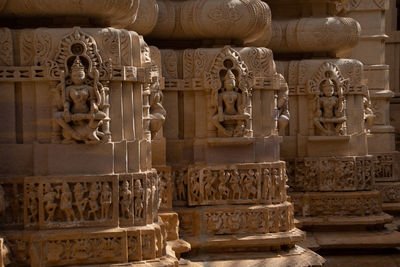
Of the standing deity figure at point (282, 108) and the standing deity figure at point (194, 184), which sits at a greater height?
the standing deity figure at point (282, 108)

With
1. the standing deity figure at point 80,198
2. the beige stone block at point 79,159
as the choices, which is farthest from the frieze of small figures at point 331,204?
the standing deity figure at point 80,198

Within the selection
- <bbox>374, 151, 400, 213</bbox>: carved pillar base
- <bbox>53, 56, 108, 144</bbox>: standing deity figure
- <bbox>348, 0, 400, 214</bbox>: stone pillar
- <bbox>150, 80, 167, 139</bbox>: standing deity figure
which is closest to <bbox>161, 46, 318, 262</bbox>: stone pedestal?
<bbox>150, 80, 167, 139</bbox>: standing deity figure

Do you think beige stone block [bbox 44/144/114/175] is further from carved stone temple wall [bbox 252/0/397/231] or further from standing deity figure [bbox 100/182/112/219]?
carved stone temple wall [bbox 252/0/397/231]

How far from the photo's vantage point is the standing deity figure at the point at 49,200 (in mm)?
9398

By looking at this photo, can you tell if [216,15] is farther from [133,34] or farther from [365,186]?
[365,186]

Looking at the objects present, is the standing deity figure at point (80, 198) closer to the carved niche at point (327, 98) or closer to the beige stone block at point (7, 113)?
the beige stone block at point (7, 113)

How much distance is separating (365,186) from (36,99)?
8501 mm

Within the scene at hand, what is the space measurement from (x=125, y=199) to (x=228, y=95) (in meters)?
3.13

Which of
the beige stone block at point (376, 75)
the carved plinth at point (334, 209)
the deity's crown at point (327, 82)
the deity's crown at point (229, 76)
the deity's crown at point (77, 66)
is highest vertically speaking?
the beige stone block at point (376, 75)

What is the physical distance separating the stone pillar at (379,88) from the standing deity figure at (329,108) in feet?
13.2

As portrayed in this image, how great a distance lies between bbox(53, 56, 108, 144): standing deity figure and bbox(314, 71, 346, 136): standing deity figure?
272 inches

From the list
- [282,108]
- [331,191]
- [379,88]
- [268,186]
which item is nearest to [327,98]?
[331,191]

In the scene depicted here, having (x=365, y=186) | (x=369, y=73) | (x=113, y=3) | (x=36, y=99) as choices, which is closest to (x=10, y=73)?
(x=36, y=99)

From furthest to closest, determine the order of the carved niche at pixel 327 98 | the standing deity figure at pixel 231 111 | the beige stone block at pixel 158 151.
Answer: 1. the carved niche at pixel 327 98
2. the standing deity figure at pixel 231 111
3. the beige stone block at pixel 158 151
